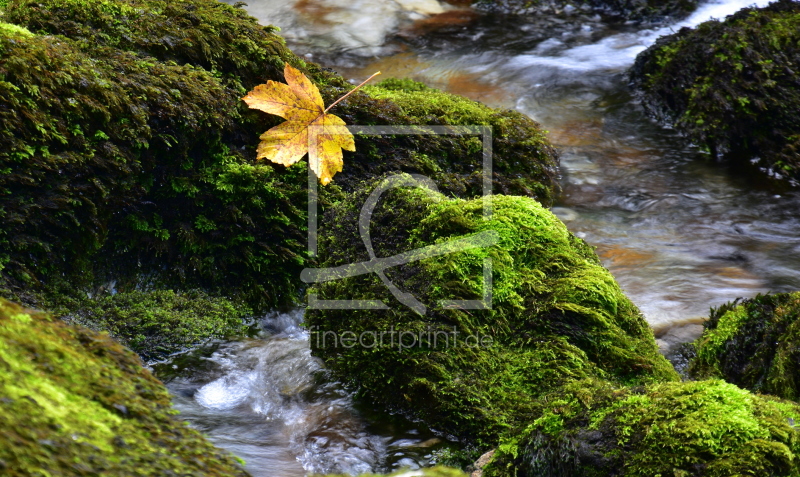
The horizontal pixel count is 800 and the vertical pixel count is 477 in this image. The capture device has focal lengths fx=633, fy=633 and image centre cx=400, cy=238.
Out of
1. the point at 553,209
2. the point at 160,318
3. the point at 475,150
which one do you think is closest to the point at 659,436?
the point at 160,318

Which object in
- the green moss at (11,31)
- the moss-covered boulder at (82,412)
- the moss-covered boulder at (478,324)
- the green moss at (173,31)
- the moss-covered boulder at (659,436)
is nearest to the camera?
the moss-covered boulder at (82,412)

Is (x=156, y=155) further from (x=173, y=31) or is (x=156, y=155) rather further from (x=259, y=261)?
(x=173, y=31)

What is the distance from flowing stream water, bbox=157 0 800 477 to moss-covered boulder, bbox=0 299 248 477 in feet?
5.37

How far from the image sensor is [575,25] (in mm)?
11484

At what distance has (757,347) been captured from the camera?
3816 millimetres

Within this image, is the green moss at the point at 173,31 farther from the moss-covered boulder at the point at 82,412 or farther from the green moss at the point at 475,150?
the moss-covered boulder at the point at 82,412

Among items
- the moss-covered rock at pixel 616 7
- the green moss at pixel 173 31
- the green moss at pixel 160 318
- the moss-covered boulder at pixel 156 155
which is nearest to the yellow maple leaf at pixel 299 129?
the moss-covered boulder at pixel 156 155

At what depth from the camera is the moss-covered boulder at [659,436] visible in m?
2.21

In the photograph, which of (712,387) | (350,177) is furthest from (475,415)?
(350,177)

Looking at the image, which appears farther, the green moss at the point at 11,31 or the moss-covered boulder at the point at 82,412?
the green moss at the point at 11,31

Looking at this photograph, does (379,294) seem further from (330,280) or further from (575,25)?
(575,25)

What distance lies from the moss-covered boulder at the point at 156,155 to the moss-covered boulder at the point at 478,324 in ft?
2.94

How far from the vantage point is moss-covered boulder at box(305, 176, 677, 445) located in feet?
10.5

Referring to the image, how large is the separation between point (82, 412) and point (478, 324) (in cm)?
222
